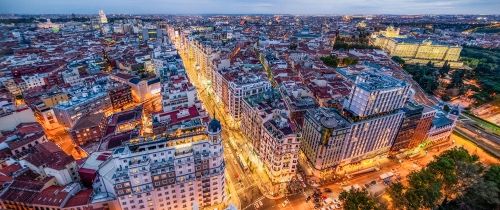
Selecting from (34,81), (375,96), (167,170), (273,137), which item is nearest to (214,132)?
(167,170)

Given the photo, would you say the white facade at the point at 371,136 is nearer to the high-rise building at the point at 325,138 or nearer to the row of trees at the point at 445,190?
the high-rise building at the point at 325,138

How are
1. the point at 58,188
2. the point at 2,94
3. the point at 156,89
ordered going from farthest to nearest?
the point at 156,89 < the point at 2,94 < the point at 58,188

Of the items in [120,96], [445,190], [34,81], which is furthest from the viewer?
[34,81]

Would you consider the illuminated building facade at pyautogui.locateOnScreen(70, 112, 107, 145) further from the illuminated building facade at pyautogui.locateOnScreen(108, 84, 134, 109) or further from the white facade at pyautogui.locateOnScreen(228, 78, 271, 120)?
the white facade at pyautogui.locateOnScreen(228, 78, 271, 120)

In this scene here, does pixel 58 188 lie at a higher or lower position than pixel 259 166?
higher

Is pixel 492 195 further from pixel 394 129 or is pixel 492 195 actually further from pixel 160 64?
pixel 160 64

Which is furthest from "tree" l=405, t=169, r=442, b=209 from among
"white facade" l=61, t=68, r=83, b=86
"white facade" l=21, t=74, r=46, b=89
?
"white facade" l=21, t=74, r=46, b=89

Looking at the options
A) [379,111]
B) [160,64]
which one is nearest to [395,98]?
[379,111]

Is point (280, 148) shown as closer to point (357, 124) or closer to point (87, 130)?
point (357, 124)
